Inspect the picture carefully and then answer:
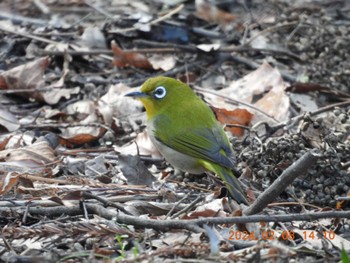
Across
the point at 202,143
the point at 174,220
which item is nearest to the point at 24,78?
the point at 202,143

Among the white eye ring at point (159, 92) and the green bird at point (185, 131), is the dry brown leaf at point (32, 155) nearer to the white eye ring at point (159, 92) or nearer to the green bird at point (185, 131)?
the green bird at point (185, 131)

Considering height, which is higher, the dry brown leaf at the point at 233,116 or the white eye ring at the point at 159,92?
the white eye ring at the point at 159,92

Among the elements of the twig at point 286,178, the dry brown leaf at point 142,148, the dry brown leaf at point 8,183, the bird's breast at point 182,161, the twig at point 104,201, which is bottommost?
the dry brown leaf at point 142,148

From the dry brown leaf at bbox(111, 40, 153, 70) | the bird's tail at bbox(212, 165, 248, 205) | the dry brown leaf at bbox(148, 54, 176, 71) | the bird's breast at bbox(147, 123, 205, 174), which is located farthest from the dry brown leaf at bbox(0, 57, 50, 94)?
the bird's tail at bbox(212, 165, 248, 205)

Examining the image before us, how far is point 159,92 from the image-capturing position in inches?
257

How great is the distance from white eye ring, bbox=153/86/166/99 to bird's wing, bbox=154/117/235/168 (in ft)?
1.28

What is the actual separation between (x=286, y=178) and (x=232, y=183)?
1144mm

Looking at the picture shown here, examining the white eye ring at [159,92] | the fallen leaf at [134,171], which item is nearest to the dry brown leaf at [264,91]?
the white eye ring at [159,92]

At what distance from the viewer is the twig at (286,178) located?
4027 mm

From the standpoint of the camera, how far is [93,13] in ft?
30.7

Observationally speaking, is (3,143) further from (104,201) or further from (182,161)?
(104,201)

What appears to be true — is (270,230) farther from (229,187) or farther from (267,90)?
(267,90)

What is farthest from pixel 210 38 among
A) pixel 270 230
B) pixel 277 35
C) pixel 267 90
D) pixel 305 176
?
pixel 270 230

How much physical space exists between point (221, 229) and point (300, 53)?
438 centimetres
